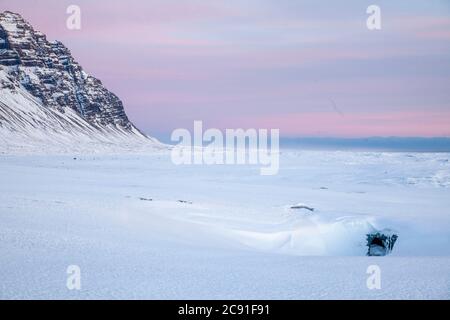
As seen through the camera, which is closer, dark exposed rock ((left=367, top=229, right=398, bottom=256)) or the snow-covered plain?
the snow-covered plain

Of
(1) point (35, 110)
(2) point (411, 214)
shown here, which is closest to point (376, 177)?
(2) point (411, 214)

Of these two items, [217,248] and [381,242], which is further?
[381,242]

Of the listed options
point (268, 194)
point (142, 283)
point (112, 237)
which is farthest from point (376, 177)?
point (142, 283)

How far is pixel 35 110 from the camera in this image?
6668 inches

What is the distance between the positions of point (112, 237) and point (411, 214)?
13948mm

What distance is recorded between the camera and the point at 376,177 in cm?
3881

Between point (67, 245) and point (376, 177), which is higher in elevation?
point (376, 177)

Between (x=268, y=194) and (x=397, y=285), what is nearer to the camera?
(x=397, y=285)

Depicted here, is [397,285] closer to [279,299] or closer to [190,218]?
[279,299]

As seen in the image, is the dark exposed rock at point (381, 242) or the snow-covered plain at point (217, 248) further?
the dark exposed rock at point (381, 242)
